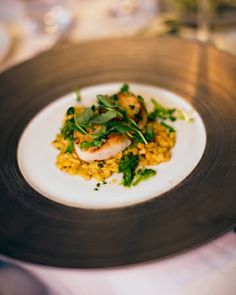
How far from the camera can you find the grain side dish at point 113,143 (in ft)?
4.52

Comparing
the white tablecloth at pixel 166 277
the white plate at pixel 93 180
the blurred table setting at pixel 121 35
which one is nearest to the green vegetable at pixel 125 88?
the white plate at pixel 93 180

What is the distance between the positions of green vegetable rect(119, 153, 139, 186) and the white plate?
0.03 m

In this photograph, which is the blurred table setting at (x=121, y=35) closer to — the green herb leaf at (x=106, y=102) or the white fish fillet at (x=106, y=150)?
the white fish fillet at (x=106, y=150)

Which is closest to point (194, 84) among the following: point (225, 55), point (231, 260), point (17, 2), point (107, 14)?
point (225, 55)

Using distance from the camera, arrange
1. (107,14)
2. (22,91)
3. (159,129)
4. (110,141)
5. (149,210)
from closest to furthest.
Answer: (149,210), (110,141), (159,129), (22,91), (107,14)

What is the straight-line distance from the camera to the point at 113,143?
139 centimetres

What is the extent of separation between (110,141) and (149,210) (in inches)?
12.1

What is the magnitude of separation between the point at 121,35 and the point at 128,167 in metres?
1.05

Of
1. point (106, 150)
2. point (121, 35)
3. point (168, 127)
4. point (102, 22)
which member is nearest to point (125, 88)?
point (168, 127)

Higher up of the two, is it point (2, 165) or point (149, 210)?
point (2, 165)

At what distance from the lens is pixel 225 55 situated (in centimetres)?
171

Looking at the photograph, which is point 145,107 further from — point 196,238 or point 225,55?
point 196,238

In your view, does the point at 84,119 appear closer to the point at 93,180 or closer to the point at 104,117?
the point at 104,117

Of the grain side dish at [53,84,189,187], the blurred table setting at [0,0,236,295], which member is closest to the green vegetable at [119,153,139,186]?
the grain side dish at [53,84,189,187]
